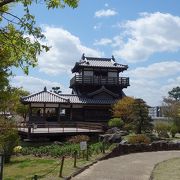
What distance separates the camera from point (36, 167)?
21.9 m

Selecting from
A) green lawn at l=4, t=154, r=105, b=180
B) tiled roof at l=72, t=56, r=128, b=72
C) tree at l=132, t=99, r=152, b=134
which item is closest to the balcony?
tiled roof at l=72, t=56, r=128, b=72

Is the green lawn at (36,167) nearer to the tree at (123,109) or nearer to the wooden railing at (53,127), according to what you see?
the wooden railing at (53,127)

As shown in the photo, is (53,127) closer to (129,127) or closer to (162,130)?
(129,127)

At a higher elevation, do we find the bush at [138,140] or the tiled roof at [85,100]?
the tiled roof at [85,100]

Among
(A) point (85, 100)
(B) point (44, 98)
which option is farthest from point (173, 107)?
(B) point (44, 98)

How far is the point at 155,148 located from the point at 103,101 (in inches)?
994

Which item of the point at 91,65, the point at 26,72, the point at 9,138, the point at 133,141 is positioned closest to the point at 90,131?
the point at 133,141

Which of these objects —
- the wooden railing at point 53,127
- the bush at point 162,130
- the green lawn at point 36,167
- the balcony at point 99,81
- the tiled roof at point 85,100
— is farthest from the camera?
the balcony at point 99,81

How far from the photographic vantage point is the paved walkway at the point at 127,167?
57.4ft

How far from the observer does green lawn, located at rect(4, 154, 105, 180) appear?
18.5m

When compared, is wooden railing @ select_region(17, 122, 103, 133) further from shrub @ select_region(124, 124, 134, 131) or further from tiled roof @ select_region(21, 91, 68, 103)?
tiled roof @ select_region(21, 91, 68, 103)

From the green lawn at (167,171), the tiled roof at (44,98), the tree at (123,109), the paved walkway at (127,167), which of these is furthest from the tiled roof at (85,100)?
the green lawn at (167,171)

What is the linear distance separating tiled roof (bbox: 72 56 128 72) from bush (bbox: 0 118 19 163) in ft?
97.8

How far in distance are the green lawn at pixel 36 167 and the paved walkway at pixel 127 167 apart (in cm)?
90
